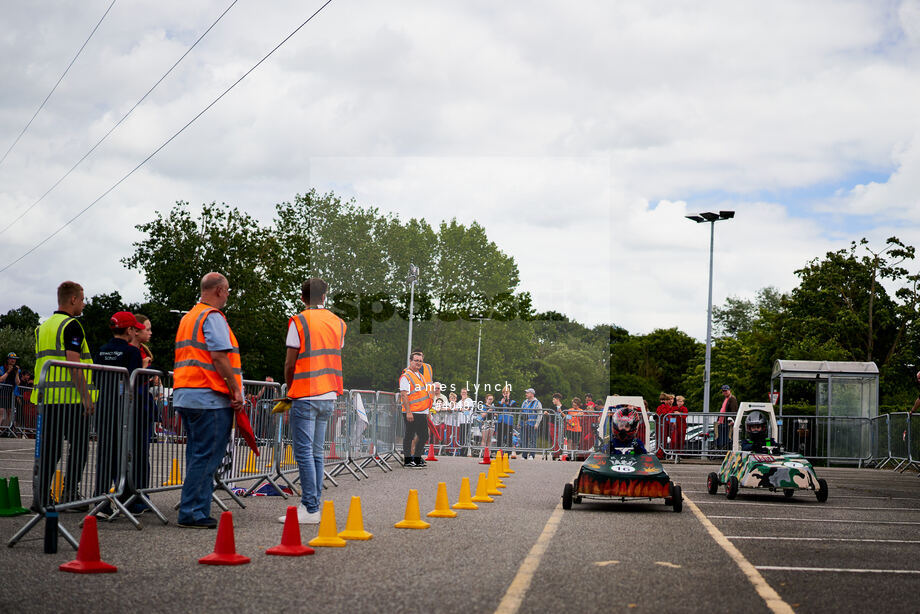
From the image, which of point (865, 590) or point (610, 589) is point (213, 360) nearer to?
point (610, 589)

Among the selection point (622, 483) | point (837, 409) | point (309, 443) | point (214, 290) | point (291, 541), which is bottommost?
point (291, 541)

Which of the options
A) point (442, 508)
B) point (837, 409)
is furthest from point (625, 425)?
point (837, 409)

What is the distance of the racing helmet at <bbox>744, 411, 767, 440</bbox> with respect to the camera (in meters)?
14.6

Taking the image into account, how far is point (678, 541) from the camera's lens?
9289mm

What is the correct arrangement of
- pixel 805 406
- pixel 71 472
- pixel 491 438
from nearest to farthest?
1. pixel 71 472
2. pixel 491 438
3. pixel 805 406

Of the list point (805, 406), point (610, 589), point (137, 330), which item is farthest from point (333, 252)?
point (610, 589)

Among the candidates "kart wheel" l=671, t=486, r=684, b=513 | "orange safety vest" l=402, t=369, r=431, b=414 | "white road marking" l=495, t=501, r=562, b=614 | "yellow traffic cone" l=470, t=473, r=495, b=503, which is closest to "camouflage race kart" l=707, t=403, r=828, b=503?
"kart wheel" l=671, t=486, r=684, b=513

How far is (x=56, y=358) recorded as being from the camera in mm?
9648

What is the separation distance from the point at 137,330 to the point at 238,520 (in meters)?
2.29

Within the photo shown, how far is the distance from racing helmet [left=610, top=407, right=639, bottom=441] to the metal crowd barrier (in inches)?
249

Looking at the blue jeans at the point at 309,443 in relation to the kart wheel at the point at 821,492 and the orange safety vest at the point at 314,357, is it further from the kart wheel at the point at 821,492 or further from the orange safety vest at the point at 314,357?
the kart wheel at the point at 821,492

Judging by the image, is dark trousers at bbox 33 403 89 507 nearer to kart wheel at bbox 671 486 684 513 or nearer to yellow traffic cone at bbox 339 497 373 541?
yellow traffic cone at bbox 339 497 373 541

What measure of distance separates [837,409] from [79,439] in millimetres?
25649

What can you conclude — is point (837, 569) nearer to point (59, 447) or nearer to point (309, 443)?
point (309, 443)
